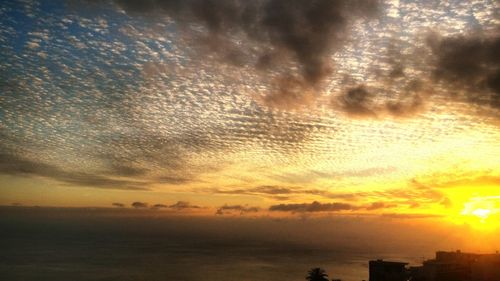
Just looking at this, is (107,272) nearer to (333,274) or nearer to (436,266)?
(333,274)

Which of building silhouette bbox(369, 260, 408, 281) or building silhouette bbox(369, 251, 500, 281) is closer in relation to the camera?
building silhouette bbox(369, 251, 500, 281)

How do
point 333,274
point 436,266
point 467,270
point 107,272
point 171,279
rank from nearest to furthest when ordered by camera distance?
point 436,266
point 467,270
point 171,279
point 107,272
point 333,274

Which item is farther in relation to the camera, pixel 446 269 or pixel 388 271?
pixel 388 271

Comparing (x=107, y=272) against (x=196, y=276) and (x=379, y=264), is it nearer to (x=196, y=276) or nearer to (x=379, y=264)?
(x=196, y=276)

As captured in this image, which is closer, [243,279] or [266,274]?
[243,279]

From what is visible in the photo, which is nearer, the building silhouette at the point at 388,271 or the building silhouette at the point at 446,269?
the building silhouette at the point at 446,269

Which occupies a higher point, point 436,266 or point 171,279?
point 436,266

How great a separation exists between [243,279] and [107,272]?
63372mm

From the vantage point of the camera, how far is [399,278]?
6788 cm

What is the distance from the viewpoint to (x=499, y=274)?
236 feet

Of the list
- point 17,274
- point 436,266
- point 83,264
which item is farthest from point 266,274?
point 436,266

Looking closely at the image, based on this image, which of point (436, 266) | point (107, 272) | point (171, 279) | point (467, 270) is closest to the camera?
point (436, 266)

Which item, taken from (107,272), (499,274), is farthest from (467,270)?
(107,272)

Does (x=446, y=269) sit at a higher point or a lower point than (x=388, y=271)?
higher
